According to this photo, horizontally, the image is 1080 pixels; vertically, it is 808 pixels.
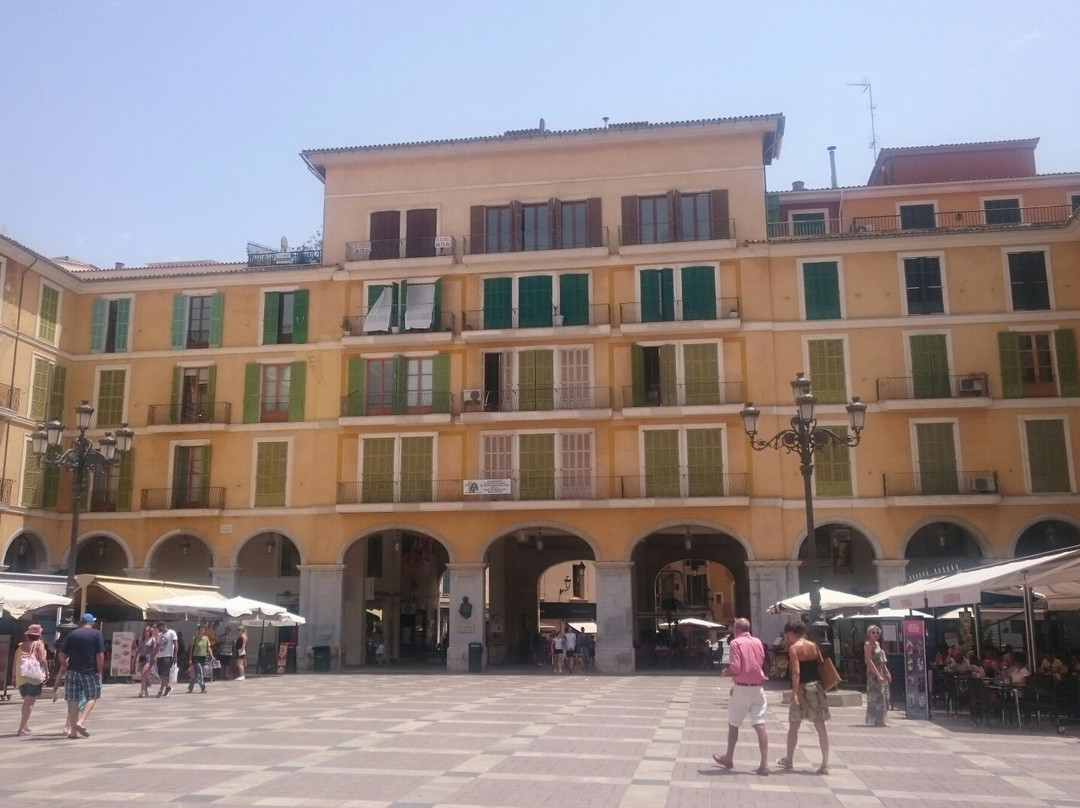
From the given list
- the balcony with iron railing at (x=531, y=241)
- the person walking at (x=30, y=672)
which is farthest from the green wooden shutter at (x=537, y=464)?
the person walking at (x=30, y=672)

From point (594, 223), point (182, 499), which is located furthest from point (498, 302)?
point (182, 499)

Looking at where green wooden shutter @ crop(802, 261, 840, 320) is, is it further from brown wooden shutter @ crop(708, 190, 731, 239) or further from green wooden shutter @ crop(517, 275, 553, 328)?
green wooden shutter @ crop(517, 275, 553, 328)

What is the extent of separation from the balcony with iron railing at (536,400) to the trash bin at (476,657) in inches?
301

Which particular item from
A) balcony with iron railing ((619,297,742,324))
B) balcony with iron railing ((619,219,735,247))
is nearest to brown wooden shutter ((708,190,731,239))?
balcony with iron railing ((619,219,735,247))

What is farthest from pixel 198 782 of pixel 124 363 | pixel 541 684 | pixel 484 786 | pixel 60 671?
pixel 124 363

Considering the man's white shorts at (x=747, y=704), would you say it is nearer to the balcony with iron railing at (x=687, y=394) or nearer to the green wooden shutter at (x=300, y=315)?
the balcony with iron railing at (x=687, y=394)

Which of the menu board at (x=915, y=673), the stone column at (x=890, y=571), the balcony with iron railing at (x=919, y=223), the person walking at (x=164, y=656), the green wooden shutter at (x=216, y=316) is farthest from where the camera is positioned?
the green wooden shutter at (x=216, y=316)

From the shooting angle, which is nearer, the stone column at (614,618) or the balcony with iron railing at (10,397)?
the stone column at (614,618)

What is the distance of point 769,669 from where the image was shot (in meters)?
29.6

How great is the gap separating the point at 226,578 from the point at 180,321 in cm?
942

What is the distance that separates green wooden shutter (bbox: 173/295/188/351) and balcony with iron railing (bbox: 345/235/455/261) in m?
6.21

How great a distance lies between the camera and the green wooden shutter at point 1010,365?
32.3 m

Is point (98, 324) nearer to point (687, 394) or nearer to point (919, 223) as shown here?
point (687, 394)

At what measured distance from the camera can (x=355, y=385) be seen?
1394 inches
